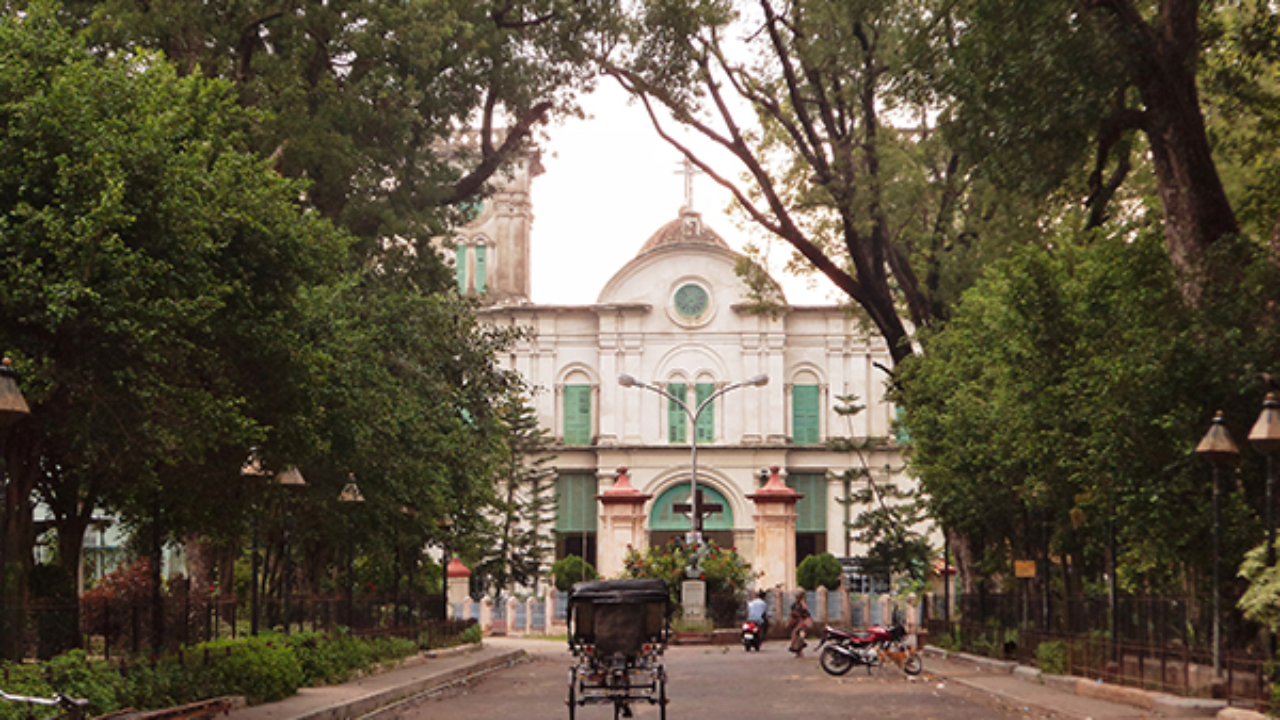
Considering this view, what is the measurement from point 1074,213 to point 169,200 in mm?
18986

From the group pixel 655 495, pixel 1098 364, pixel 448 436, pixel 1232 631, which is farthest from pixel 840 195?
pixel 655 495

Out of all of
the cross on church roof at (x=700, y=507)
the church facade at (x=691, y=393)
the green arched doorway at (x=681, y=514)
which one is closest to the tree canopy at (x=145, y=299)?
the cross on church roof at (x=700, y=507)

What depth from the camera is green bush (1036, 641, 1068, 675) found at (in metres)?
21.6

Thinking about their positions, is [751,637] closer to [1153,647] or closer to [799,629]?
[799,629]

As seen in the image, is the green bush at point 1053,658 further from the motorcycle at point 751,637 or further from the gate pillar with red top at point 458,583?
the gate pillar with red top at point 458,583

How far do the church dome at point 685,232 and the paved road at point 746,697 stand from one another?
38005mm

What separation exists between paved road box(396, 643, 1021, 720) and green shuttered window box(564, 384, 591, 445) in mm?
35068

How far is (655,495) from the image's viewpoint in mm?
60844

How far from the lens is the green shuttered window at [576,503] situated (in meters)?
61.5

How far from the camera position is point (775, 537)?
4594cm

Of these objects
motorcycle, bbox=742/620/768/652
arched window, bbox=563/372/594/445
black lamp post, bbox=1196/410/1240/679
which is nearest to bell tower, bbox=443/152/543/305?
arched window, bbox=563/372/594/445

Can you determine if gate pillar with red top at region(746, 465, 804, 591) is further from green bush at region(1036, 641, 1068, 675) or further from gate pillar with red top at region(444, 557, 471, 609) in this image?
green bush at region(1036, 641, 1068, 675)

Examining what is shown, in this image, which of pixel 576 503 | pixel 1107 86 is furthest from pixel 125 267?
pixel 576 503

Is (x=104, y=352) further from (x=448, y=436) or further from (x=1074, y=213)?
(x=1074, y=213)
